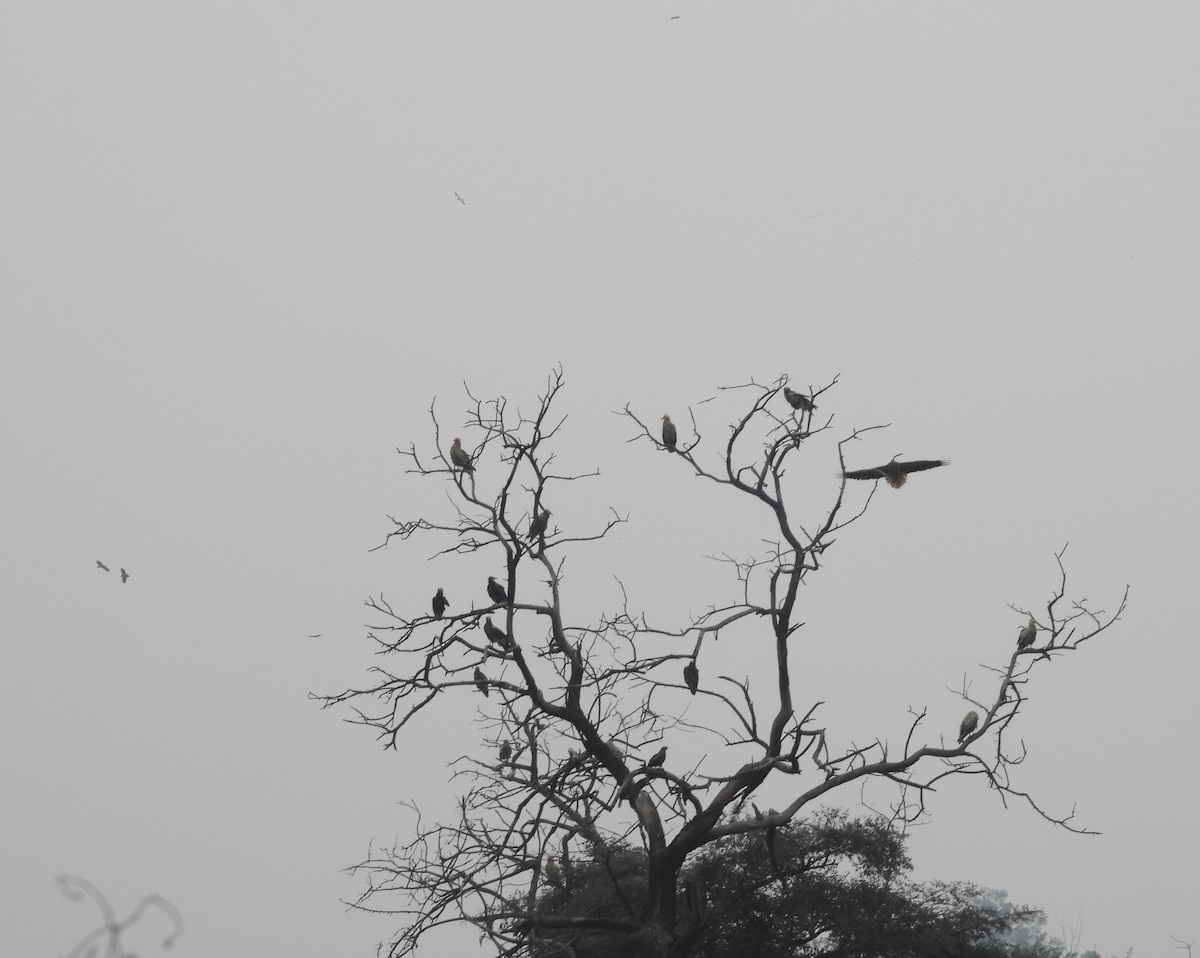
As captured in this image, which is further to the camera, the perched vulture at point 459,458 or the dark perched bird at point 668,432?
the dark perched bird at point 668,432

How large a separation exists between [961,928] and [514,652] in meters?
6.79

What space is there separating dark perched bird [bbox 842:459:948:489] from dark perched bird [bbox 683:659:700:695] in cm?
226

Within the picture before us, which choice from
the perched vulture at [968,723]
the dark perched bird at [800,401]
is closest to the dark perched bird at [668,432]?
the dark perched bird at [800,401]

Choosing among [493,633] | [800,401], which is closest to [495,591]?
[493,633]

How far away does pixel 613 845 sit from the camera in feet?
39.4

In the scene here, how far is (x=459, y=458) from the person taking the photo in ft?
34.2

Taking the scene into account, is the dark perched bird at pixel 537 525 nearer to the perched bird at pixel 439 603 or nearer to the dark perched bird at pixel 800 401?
the perched bird at pixel 439 603

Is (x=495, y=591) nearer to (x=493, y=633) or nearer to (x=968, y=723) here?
(x=493, y=633)

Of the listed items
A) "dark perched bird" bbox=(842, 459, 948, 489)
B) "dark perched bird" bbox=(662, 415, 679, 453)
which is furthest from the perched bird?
"dark perched bird" bbox=(842, 459, 948, 489)

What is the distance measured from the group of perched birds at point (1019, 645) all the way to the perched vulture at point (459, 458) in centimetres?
504

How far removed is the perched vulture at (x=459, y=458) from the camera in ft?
34.0

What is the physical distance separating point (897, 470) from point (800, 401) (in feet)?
3.38


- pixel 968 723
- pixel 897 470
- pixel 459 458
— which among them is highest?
pixel 459 458

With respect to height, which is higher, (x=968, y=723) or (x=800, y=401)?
(x=800, y=401)
